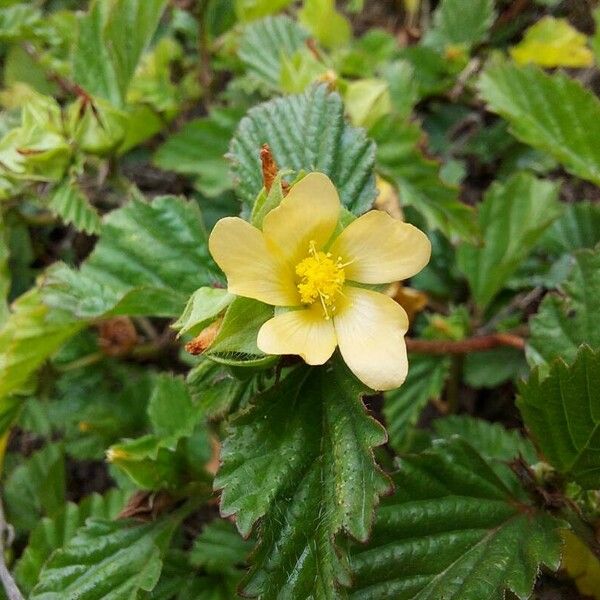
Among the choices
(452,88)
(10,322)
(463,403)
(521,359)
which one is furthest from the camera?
(452,88)

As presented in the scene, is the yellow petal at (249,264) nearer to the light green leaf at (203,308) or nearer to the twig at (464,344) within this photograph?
the light green leaf at (203,308)

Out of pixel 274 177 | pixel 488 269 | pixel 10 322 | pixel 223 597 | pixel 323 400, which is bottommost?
pixel 223 597

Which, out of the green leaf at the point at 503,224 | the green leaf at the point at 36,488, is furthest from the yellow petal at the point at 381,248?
the green leaf at the point at 36,488

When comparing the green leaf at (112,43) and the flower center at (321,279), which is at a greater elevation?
the flower center at (321,279)

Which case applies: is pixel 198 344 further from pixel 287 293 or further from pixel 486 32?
pixel 486 32

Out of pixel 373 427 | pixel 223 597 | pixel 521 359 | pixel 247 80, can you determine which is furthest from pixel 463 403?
pixel 247 80

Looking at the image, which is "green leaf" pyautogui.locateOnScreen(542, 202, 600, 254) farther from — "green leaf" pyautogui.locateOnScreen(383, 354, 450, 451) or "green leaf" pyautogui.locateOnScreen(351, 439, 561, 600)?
"green leaf" pyautogui.locateOnScreen(351, 439, 561, 600)

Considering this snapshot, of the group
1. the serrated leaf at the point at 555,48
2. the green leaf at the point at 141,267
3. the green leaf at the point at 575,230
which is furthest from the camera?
the serrated leaf at the point at 555,48

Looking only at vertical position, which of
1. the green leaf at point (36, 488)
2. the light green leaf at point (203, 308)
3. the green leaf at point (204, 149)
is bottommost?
the green leaf at point (36, 488)
